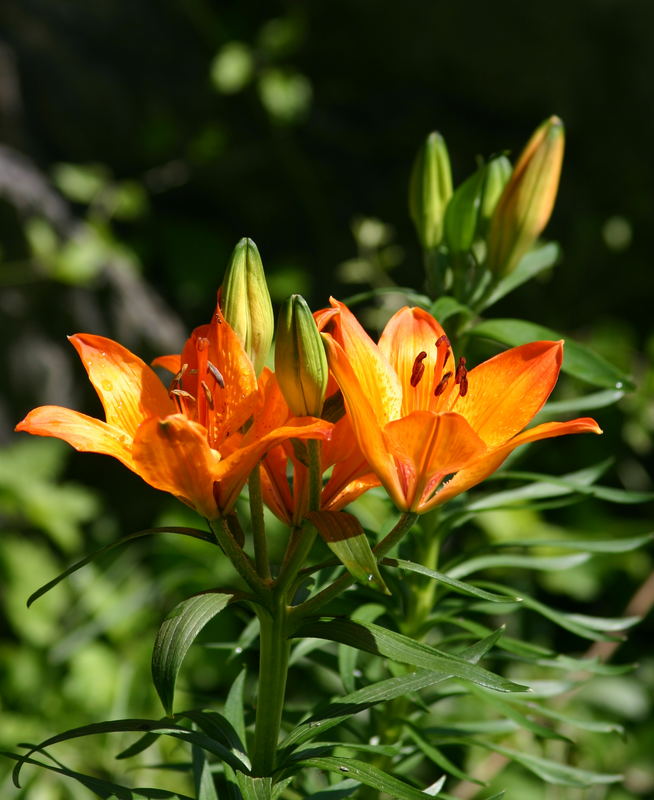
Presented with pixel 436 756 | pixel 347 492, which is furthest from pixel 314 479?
pixel 436 756

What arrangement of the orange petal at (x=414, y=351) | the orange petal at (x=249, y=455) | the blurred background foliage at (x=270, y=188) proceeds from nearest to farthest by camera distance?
1. the orange petal at (x=249, y=455)
2. the orange petal at (x=414, y=351)
3. the blurred background foliage at (x=270, y=188)

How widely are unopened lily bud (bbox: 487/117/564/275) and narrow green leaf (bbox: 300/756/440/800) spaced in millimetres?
362

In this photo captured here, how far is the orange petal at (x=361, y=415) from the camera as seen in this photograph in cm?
47

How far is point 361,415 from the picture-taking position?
47 centimetres

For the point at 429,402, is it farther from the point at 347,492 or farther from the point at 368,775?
the point at 368,775

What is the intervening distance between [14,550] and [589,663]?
49.2 inches

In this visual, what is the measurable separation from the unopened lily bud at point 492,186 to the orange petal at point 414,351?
0.54 feet

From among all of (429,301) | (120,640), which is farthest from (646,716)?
(429,301)

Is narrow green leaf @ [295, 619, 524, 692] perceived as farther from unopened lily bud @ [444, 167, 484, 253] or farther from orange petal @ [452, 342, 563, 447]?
unopened lily bud @ [444, 167, 484, 253]

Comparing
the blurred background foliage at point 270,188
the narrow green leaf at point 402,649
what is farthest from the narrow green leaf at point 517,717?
→ the blurred background foliage at point 270,188

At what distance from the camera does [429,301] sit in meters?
0.71

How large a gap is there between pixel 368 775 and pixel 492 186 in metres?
0.40

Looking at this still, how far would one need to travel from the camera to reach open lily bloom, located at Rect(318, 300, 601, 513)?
0.47m

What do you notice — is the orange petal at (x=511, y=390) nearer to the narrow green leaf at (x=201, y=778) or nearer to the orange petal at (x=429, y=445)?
the orange petal at (x=429, y=445)
